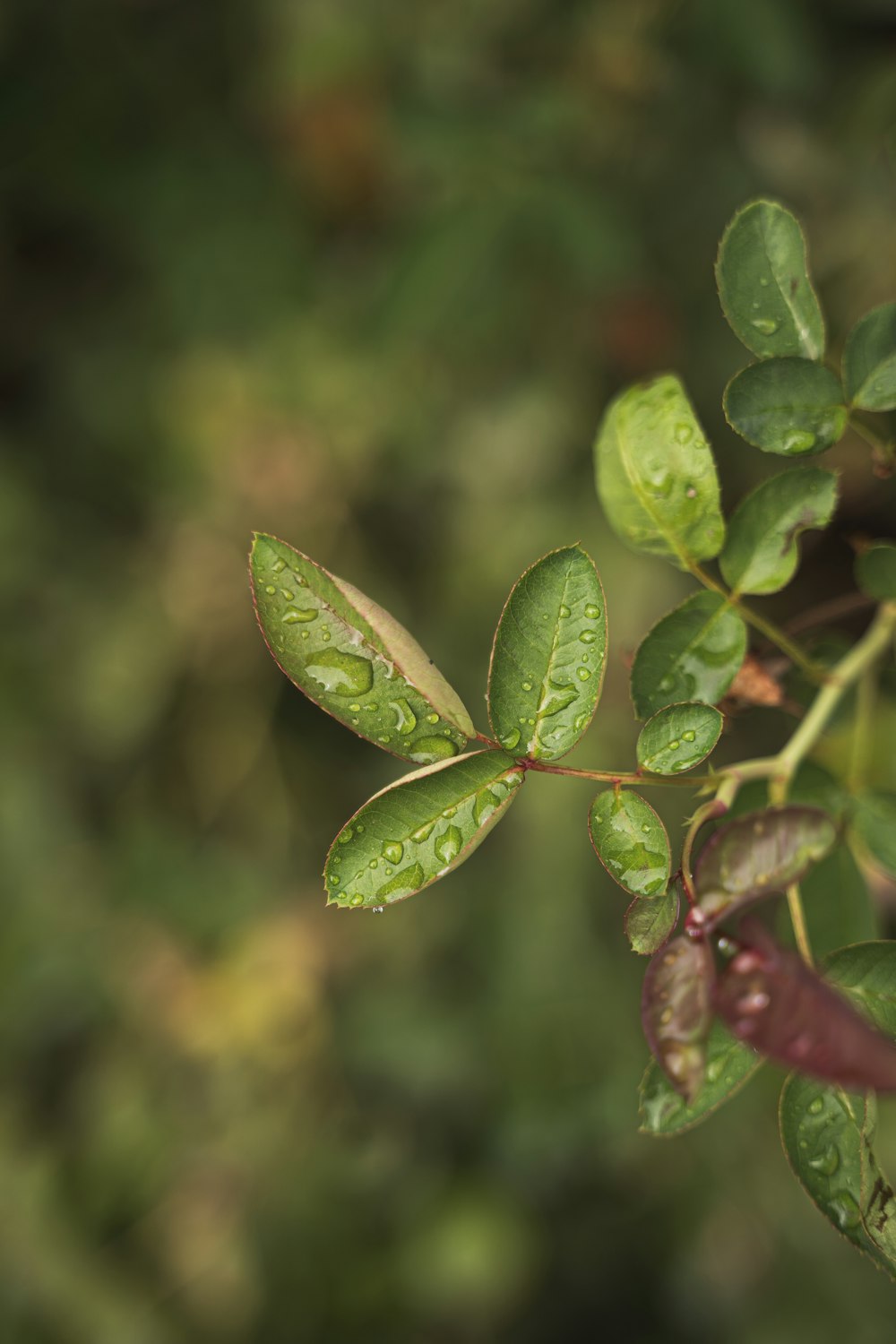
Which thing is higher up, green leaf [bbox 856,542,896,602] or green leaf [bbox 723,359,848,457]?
green leaf [bbox 723,359,848,457]

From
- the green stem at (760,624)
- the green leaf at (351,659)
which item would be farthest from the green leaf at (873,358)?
the green leaf at (351,659)

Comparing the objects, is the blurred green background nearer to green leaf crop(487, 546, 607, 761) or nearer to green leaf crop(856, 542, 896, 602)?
green leaf crop(856, 542, 896, 602)

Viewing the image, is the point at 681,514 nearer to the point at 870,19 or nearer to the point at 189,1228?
the point at 870,19

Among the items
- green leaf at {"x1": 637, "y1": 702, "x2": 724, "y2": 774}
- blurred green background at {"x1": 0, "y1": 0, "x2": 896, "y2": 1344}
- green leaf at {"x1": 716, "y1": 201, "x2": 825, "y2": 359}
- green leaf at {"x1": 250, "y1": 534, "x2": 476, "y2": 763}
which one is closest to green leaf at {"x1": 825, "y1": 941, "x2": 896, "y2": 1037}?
green leaf at {"x1": 637, "y1": 702, "x2": 724, "y2": 774}

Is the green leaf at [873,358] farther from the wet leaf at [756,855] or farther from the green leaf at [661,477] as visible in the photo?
the wet leaf at [756,855]

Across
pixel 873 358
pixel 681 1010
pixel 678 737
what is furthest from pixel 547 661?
pixel 873 358

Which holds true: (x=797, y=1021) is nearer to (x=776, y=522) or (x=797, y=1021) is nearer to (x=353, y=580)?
(x=776, y=522)
